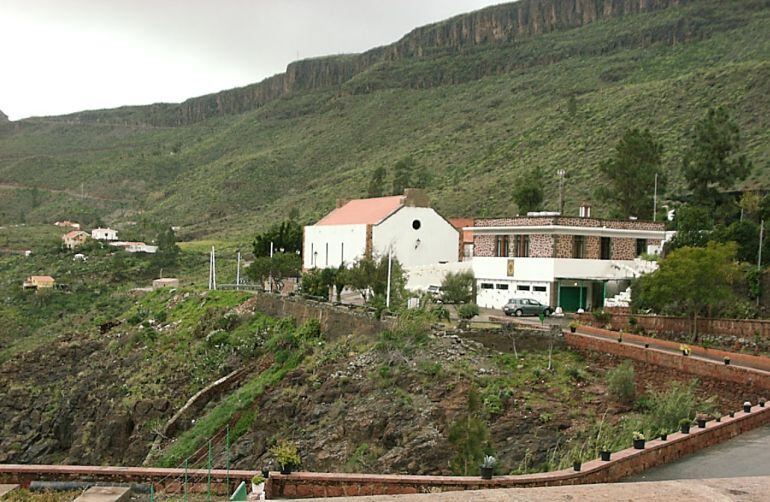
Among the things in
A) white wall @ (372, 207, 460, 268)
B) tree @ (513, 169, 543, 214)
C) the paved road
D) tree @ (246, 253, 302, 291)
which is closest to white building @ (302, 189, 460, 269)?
white wall @ (372, 207, 460, 268)

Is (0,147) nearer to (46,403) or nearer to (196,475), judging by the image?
(46,403)

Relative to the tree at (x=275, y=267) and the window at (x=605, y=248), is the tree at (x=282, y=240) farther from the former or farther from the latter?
the window at (x=605, y=248)

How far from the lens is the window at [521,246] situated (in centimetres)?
3588

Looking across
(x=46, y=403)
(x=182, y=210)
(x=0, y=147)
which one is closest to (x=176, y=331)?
(x=46, y=403)

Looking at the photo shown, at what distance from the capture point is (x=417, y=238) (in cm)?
4575

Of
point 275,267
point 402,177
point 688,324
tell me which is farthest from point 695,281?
point 402,177

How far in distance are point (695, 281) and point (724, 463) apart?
1512cm

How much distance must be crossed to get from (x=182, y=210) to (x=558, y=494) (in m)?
101

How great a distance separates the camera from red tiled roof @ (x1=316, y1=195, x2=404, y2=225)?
45.8 metres

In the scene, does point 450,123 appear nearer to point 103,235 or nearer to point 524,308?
point 103,235

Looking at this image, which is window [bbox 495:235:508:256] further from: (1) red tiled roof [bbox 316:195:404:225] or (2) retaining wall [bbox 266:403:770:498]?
(2) retaining wall [bbox 266:403:770:498]

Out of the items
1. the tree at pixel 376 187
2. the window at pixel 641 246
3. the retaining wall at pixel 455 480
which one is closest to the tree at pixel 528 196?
the window at pixel 641 246

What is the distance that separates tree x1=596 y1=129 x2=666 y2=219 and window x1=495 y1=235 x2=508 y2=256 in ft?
37.2

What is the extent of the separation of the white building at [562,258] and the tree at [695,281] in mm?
6024
